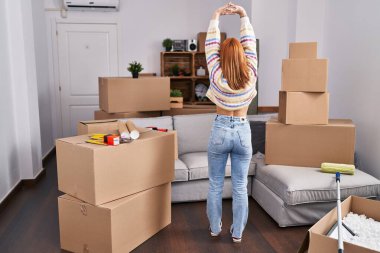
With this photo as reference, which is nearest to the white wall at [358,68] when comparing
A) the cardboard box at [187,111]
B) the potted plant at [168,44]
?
the cardboard box at [187,111]

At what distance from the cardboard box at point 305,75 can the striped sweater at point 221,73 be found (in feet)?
2.47

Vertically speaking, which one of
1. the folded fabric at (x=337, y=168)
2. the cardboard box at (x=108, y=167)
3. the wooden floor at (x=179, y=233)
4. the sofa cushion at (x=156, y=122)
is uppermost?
the sofa cushion at (x=156, y=122)

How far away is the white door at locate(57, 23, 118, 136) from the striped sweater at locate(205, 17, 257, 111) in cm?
383

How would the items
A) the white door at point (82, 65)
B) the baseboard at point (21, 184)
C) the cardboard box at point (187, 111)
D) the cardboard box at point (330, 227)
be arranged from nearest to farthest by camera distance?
the cardboard box at point (330, 227) → the baseboard at point (21, 184) → the cardboard box at point (187, 111) → the white door at point (82, 65)

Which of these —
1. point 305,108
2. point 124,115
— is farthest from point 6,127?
point 305,108

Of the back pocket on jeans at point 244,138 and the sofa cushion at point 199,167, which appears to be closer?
the back pocket on jeans at point 244,138

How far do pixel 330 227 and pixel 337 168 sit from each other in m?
0.97

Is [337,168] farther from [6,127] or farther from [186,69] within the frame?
[186,69]

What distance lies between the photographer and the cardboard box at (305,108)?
10.1 ft

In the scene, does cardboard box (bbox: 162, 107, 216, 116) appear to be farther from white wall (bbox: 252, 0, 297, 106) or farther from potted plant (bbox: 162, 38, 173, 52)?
potted plant (bbox: 162, 38, 173, 52)

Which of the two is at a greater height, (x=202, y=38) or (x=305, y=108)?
(x=202, y=38)

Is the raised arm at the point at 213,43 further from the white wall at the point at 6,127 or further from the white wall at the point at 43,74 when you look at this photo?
the white wall at the point at 43,74

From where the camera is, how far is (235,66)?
233cm

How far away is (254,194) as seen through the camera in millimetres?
3471
